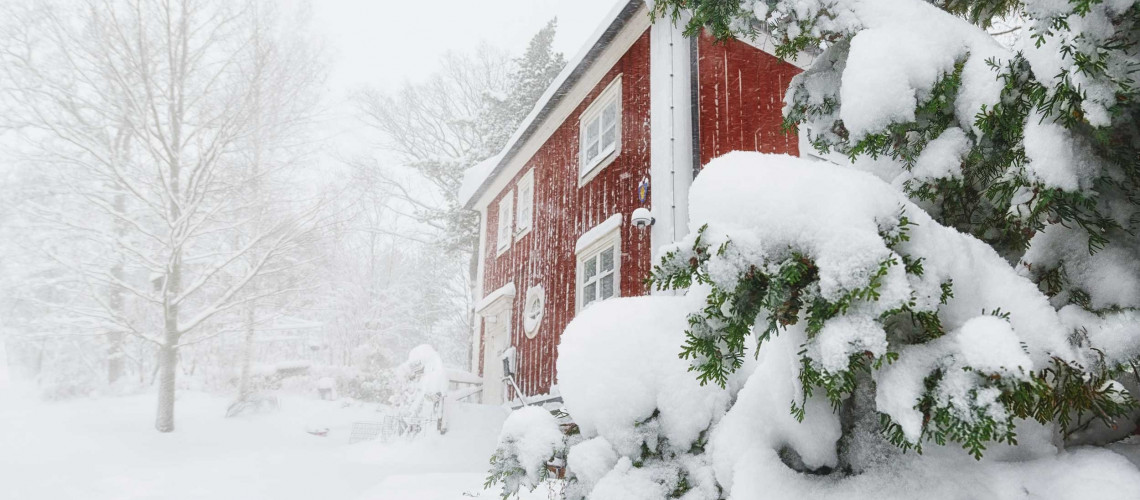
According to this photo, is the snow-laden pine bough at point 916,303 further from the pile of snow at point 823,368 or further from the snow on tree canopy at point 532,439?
the snow on tree canopy at point 532,439

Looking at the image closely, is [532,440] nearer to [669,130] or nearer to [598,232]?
[669,130]

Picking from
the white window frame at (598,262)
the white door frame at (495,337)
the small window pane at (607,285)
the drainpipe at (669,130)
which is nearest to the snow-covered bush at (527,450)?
the drainpipe at (669,130)

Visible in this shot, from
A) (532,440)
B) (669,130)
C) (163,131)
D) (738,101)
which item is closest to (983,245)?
(532,440)

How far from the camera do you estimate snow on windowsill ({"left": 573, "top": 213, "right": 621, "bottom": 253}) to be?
26.2ft

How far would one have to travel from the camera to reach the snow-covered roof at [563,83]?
320 inches

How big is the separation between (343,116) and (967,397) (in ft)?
54.6

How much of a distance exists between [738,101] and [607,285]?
3066 mm

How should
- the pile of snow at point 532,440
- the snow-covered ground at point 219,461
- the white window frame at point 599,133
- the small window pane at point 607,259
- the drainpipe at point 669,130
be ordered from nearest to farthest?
the pile of snow at point 532,440 → the drainpipe at point 669,130 → the small window pane at point 607,259 → the white window frame at point 599,133 → the snow-covered ground at point 219,461

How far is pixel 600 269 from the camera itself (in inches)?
334

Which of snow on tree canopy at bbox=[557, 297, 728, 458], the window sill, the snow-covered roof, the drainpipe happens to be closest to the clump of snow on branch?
snow on tree canopy at bbox=[557, 297, 728, 458]

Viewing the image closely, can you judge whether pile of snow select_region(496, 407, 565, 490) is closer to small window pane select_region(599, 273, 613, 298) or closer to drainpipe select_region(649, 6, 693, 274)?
drainpipe select_region(649, 6, 693, 274)

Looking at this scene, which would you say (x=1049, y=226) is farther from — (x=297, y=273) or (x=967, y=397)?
(x=297, y=273)

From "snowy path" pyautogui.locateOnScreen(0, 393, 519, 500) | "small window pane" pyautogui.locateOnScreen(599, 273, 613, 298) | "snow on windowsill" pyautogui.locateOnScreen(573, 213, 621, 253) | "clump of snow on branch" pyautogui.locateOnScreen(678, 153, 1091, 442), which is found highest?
"snow on windowsill" pyautogui.locateOnScreen(573, 213, 621, 253)

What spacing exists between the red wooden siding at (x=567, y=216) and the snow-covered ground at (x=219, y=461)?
204cm
